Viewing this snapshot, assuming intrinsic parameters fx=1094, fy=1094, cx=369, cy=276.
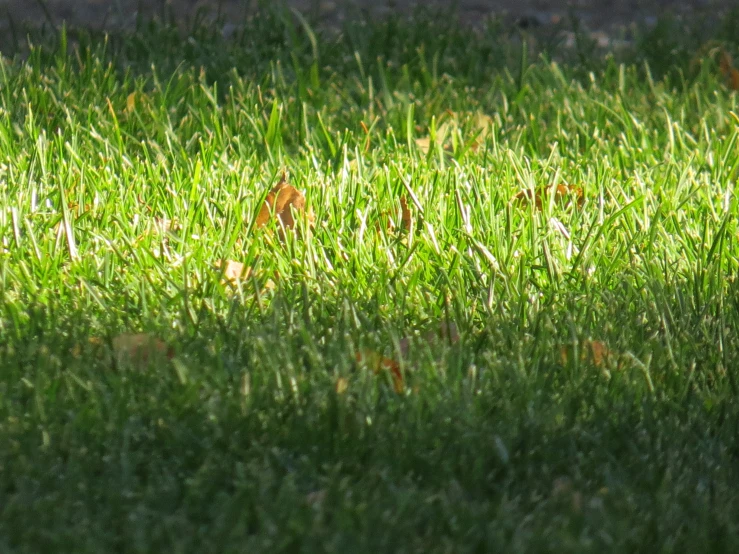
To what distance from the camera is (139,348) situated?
230 centimetres

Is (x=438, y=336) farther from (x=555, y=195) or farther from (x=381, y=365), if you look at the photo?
(x=555, y=195)

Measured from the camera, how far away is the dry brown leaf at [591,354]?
2.35 m

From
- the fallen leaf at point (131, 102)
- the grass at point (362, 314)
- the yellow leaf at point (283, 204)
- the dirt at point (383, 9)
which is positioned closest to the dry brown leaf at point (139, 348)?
the grass at point (362, 314)

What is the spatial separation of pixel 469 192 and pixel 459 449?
4.50 feet

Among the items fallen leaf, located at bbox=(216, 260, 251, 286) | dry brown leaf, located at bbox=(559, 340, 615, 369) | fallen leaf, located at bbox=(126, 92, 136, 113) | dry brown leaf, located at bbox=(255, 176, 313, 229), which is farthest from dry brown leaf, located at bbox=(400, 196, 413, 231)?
fallen leaf, located at bbox=(126, 92, 136, 113)

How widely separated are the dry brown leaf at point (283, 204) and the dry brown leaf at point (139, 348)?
83 cm

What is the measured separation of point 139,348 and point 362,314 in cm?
51

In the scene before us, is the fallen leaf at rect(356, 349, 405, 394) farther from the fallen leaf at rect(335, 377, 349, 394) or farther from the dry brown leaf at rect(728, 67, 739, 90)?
the dry brown leaf at rect(728, 67, 739, 90)

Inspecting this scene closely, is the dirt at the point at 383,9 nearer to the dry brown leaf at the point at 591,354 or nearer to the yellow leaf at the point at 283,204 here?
the yellow leaf at the point at 283,204

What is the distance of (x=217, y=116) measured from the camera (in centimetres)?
375

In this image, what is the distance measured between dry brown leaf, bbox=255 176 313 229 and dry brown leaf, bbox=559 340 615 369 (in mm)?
1000

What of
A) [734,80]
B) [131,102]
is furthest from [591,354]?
[734,80]

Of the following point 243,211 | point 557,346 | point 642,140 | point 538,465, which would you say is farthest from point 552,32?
point 538,465

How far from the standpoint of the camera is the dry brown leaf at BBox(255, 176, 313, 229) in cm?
313
